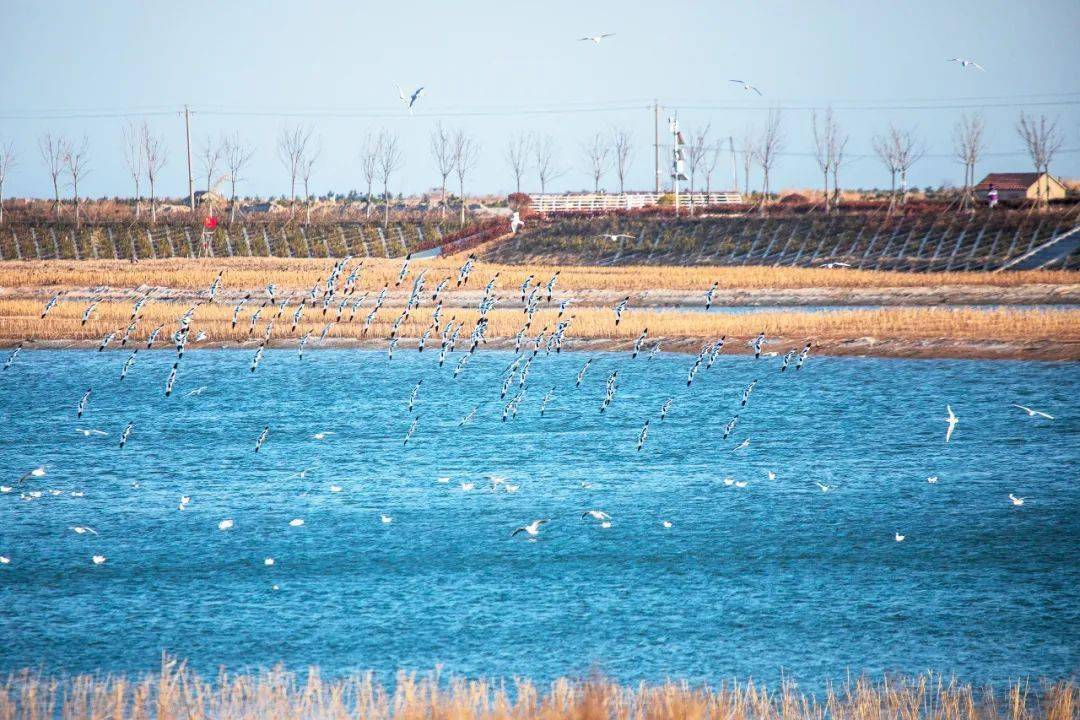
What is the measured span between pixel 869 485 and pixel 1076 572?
7322 millimetres

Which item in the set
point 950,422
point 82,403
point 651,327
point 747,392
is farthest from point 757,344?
point 82,403

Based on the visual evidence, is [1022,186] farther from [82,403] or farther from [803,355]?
[82,403]

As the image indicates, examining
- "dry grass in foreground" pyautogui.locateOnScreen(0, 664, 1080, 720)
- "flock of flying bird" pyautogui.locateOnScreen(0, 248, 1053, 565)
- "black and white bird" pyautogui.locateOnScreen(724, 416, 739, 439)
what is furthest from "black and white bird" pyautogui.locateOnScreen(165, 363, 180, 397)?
"dry grass in foreground" pyautogui.locateOnScreen(0, 664, 1080, 720)

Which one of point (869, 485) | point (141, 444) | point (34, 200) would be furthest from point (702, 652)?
point (34, 200)

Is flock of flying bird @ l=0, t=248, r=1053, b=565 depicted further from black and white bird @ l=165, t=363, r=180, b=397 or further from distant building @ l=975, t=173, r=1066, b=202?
distant building @ l=975, t=173, r=1066, b=202

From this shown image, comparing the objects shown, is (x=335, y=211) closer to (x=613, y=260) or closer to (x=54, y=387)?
(x=613, y=260)

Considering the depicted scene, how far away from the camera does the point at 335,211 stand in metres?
147

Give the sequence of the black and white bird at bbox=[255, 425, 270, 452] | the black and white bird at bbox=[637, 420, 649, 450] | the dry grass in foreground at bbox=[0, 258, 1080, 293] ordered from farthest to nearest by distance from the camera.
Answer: the dry grass in foreground at bbox=[0, 258, 1080, 293]
the black and white bird at bbox=[637, 420, 649, 450]
the black and white bird at bbox=[255, 425, 270, 452]

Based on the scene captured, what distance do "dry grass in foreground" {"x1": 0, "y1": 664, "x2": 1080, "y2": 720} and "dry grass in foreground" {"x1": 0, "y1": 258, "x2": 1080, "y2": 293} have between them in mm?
53202

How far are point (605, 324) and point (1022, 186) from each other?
2975 inches

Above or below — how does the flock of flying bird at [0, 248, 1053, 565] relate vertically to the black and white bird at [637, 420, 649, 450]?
above

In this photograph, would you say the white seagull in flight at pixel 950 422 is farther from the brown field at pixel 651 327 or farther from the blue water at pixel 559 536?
the brown field at pixel 651 327

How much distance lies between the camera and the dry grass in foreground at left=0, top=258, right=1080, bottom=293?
228 ft

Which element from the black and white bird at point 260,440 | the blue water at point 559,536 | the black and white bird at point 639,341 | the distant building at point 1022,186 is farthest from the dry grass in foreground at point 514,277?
the distant building at point 1022,186
